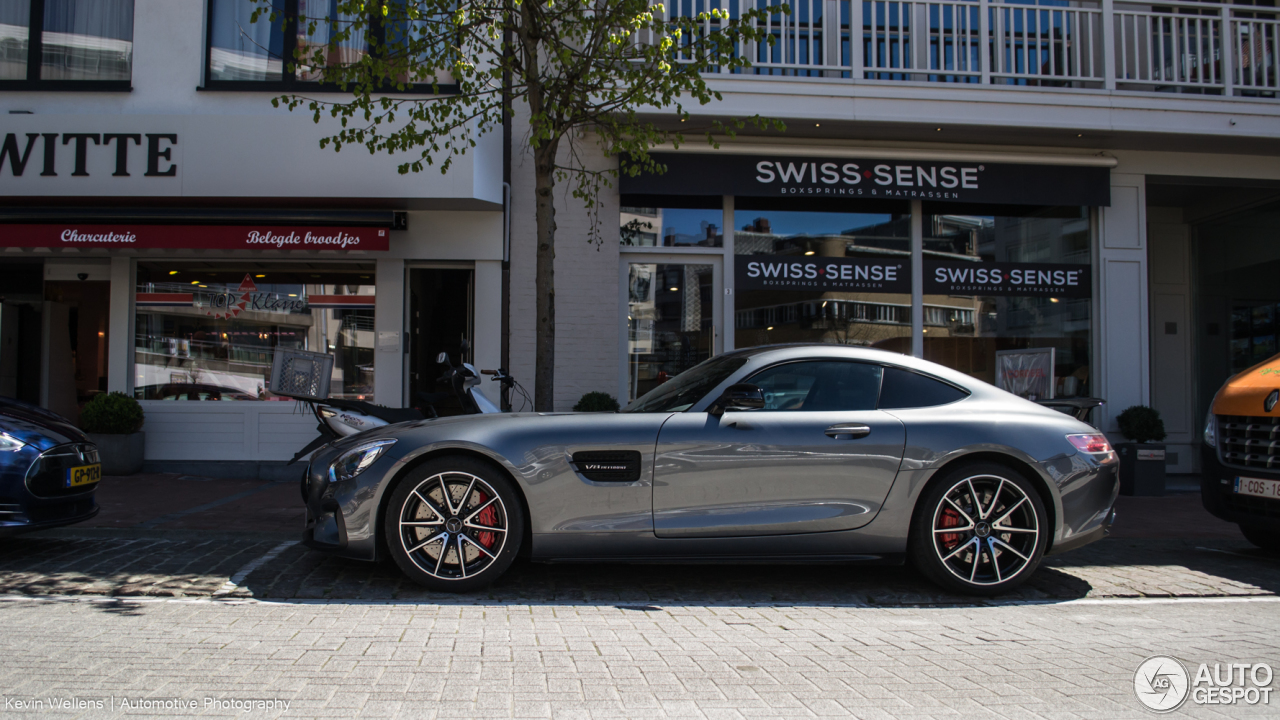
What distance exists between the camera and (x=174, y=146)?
28.5ft

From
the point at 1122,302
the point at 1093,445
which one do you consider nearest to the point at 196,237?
the point at 1093,445

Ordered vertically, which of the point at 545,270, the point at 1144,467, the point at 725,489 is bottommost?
the point at 1144,467

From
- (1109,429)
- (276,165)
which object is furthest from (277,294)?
(1109,429)

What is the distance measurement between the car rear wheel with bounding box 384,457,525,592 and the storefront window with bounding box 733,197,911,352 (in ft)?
19.5

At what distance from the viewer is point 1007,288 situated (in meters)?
10.0

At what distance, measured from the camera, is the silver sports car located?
13.7ft

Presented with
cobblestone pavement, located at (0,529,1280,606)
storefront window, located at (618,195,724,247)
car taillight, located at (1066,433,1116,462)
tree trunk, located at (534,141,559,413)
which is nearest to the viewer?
cobblestone pavement, located at (0,529,1280,606)

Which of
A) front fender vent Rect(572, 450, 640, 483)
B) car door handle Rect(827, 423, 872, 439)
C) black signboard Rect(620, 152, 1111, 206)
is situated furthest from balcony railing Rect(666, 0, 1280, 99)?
front fender vent Rect(572, 450, 640, 483)

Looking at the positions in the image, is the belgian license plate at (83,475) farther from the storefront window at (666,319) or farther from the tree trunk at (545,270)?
the storefront window at (666,319)

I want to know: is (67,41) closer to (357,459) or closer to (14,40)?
(14,40)

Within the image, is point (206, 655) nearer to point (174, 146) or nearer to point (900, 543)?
point (900, 543)

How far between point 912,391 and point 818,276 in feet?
17.5

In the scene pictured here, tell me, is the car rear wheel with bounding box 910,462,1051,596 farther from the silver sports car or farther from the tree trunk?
the tree trunk

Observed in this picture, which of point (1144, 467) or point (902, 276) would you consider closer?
point (1144, 467)
